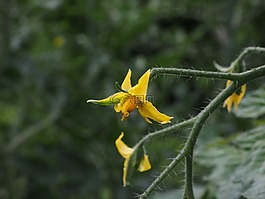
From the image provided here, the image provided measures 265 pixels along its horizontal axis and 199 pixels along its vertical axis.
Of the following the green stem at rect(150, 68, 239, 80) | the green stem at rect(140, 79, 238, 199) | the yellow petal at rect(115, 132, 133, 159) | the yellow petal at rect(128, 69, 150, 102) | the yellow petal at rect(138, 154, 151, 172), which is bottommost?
the yellow petal at rect(138, 154, 151, 172)

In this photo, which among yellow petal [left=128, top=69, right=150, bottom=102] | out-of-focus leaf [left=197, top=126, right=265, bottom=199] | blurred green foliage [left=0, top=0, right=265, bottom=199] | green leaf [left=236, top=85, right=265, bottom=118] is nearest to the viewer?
yellow petal [left=128, top=69, right=150, bottom=102]

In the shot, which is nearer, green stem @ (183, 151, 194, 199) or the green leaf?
green stem @ (183, 151, 194, 199)

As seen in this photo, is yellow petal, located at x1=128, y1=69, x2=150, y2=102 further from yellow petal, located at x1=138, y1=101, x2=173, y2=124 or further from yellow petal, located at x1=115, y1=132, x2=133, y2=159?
yellow petal, located at x1=115, y1=132, x2=133, y2=159

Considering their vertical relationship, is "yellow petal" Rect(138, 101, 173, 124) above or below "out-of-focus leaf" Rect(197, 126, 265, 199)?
above

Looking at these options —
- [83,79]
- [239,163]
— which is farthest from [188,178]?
[83,79]

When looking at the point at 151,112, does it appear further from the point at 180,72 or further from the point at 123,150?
the point at 123,150

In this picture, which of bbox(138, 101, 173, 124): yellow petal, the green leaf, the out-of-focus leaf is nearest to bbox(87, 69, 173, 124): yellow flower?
bbox(138, 101, 173, 124): yellow petal

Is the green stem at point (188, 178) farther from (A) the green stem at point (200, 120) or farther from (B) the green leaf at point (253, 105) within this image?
(B) the green leaf at point (253, 105)
